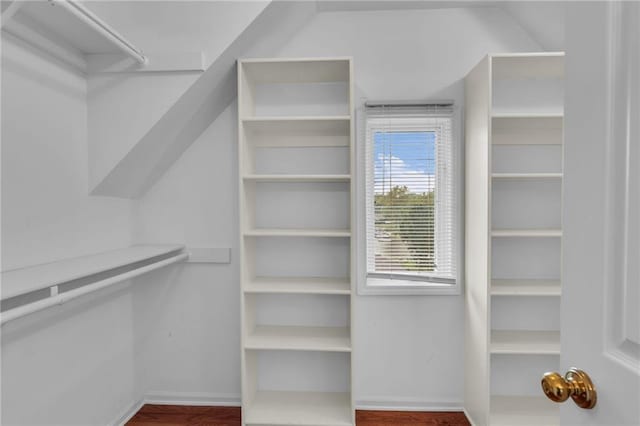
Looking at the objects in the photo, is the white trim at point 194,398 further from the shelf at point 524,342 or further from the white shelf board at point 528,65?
the white shelf board at point 528,65

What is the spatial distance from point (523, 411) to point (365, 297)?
3.42 feet

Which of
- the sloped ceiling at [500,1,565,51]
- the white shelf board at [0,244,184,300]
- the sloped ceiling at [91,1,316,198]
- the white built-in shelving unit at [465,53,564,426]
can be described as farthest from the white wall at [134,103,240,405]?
the sloped ceiling at [500,1,565,51]

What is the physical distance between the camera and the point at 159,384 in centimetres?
251

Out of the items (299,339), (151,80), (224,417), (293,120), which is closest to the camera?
(151,80)

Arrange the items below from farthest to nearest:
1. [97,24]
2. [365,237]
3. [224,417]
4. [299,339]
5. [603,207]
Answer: [365,237] < [224,417] < [299,339] < [97,24] < [603,207]

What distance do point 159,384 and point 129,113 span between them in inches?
65.7

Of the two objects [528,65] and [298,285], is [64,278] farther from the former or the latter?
[528,65]

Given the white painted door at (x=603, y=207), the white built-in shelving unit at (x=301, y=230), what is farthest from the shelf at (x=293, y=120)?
the white painted door at (x=603, y=207)

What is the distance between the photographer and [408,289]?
2.42 metres

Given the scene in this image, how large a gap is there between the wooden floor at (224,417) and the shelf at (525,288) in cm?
82

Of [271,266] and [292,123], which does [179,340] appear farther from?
[292,123]

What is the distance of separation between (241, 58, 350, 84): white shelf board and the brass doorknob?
5.90 ft

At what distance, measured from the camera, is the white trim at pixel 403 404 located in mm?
2426

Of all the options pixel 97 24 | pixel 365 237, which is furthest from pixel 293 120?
pixel 97 24
